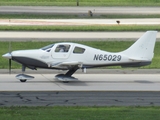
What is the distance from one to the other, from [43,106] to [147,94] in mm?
5410

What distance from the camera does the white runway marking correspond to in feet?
82.8

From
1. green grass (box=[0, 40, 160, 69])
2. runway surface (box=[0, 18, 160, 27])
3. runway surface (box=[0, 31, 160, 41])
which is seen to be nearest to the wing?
green grass (box=[0, 40, 160, 69])

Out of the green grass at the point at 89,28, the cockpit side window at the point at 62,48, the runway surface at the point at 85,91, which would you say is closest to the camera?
the runway surface at the point at 85,91

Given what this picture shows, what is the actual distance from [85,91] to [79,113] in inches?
235

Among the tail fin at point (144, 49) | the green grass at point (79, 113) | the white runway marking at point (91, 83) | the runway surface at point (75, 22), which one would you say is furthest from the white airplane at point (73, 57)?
the runway surface at point (75, 22)

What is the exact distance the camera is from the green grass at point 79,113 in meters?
17.5

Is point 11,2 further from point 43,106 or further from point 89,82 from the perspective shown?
point 43,106

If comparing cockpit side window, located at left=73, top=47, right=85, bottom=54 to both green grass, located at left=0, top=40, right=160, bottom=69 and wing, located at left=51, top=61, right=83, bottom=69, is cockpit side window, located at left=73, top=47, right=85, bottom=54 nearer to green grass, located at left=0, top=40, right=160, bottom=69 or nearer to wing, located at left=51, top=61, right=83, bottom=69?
wing, located at left=51, top=61, right=83, bottom=69

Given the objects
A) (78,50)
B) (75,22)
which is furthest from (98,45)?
(75,22)

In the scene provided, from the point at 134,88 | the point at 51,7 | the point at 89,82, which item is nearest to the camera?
the point at 134,88

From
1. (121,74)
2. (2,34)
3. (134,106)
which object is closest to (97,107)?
(134,106)

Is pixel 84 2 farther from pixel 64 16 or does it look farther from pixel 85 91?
pixel 85 91

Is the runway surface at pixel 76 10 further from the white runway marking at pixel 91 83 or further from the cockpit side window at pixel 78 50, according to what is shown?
the cockpit side window at pixel 78 50

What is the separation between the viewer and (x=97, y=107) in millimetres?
20188
